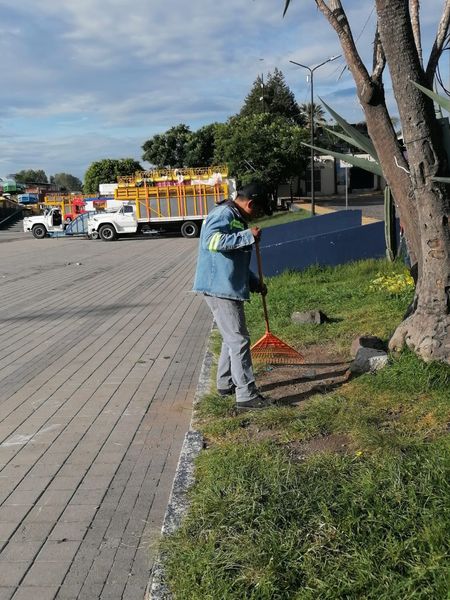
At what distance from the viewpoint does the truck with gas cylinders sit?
105 feet

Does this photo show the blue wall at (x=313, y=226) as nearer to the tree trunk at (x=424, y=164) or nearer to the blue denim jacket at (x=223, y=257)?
the tree trunk at (x=424, y=164)

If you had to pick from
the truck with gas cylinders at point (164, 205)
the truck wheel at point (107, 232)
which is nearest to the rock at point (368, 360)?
the truck with gas cylinders at point (164, 205)

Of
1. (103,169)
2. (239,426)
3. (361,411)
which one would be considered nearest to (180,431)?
(239,426)

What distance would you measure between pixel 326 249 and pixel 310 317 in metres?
4.23

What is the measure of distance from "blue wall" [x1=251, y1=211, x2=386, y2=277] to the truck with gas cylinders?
20444mm

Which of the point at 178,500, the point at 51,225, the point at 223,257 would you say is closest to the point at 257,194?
the point at 223,257

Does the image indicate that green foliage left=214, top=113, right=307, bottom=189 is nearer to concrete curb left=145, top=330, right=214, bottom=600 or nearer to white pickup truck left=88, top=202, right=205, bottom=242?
white pickup truck left=88, top=202, right=205, bottom=242

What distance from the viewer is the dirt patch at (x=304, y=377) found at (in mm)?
5086

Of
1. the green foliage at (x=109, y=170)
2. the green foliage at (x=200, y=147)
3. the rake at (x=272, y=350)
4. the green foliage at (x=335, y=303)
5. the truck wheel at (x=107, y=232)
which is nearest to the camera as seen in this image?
the rake at (x=272, y=350)

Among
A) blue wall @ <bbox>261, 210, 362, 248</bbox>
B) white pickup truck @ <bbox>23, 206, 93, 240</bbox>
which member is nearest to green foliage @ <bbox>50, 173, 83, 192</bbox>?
white pickup truck @ <bbox>23, 206, 93, 240</bbox>

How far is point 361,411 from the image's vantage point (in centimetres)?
431

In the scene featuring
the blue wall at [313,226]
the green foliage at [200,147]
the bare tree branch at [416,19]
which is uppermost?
the green foliage at [200,147]

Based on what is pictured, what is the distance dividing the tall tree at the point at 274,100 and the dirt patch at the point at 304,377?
58196 millimetres

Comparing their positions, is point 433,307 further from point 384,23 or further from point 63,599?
point 63,599
